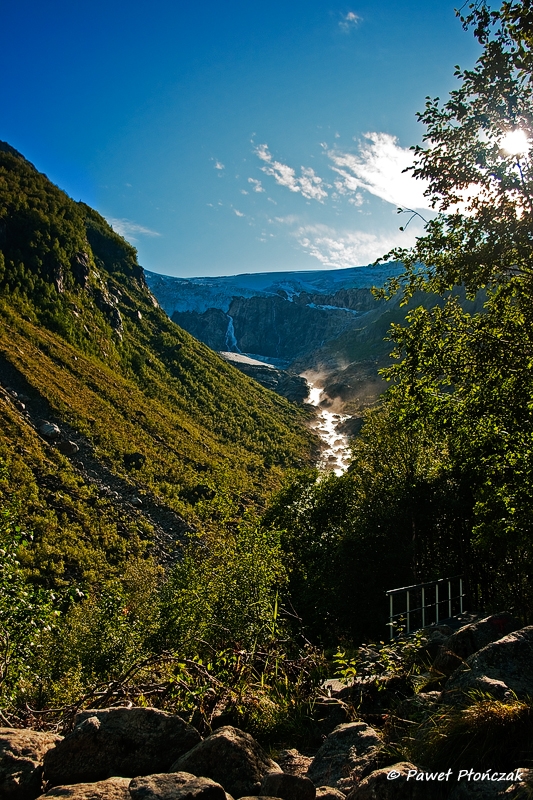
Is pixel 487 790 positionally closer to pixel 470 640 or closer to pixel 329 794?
pixel 329 794

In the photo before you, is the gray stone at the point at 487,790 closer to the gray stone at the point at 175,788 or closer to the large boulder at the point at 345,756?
the large boulder at the point at 345,756

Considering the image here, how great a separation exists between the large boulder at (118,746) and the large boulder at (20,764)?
0.14 metres

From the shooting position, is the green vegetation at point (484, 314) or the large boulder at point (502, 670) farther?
the green vegetation at point (484, 314)

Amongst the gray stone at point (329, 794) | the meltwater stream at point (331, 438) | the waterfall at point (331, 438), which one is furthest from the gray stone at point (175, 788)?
the meltwater stream at point (331, 438)

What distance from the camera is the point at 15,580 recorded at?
9000 mm

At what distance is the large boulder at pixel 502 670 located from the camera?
5047mm

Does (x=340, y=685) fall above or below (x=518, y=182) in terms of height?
below

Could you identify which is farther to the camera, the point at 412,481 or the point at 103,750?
the point at 412,481

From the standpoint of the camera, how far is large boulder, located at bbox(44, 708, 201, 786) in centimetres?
479

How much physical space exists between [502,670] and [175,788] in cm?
375

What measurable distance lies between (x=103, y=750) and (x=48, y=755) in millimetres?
535

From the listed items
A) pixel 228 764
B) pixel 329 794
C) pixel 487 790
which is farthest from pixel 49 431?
pixel 487 790

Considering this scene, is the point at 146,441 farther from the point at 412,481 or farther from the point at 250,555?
the point at 250,555

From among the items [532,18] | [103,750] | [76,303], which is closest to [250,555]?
[103,750]
